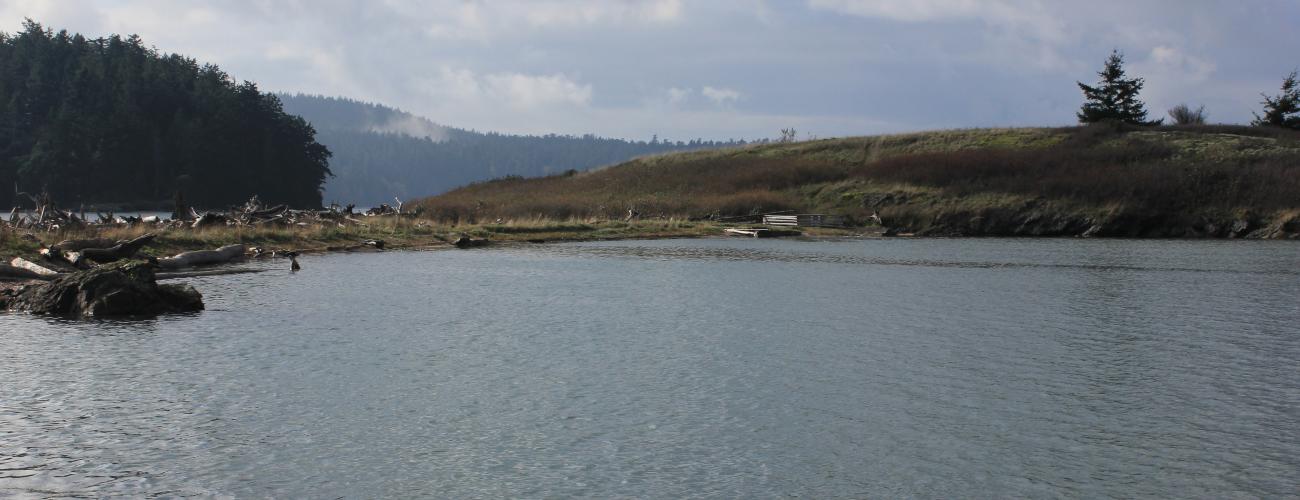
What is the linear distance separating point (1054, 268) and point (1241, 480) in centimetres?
3017

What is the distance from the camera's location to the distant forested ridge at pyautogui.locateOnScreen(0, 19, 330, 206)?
132125 mm

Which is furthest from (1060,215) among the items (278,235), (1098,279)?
(278,235)

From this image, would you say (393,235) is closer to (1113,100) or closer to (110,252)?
(110,252)

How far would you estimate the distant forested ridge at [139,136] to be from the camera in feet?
433

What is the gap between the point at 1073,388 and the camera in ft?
52.8

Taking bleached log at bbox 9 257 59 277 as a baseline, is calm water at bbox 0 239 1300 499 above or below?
below

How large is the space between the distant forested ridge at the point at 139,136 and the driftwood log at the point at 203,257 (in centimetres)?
9661

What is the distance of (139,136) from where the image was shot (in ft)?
451

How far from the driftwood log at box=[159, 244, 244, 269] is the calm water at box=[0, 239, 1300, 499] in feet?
25.1

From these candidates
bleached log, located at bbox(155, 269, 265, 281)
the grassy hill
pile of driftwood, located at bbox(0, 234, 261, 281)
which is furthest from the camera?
the grassy hill

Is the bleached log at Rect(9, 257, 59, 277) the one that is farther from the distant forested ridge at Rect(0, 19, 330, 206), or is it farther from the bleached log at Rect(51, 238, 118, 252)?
the distant forested ridge at Rect(0, 19, 330, 206)

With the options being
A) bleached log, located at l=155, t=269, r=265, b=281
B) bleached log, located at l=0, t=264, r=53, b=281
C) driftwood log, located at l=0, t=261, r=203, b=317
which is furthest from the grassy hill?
driftwood log, located at l=0, t=261, r=203, b=317

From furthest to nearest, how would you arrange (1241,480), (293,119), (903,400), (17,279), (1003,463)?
(293,119), (17,279), (903,400), (1003,463), (1241,480)

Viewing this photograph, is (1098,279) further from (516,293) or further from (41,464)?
(41,464)
